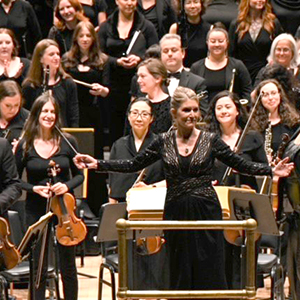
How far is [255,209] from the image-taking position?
21.7 ft

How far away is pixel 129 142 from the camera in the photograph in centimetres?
797

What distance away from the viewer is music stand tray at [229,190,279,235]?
6.54 meters

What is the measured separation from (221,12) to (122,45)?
1.16 meters

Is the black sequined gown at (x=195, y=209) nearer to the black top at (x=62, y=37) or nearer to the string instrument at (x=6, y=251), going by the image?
the string instrument at (x=6, y=251)

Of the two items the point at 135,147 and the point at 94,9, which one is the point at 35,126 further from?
the point at 94,9

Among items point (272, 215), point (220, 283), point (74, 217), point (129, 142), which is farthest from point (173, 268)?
point (129, 142)

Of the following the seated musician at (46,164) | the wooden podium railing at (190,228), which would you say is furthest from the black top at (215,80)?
the wooden podium railing at (190,228)

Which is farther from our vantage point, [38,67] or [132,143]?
[38,67]

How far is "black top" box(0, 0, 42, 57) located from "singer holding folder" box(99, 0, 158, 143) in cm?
83

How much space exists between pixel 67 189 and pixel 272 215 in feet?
5.09

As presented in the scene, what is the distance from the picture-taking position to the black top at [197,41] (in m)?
9.85

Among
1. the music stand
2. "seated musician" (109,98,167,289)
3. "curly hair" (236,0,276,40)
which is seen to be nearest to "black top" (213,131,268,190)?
"seated musician" (109,98,167,289)

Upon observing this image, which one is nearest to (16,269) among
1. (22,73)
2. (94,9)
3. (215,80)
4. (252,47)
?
(22,73)

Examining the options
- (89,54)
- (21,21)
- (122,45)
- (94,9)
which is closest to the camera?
(89,54)
